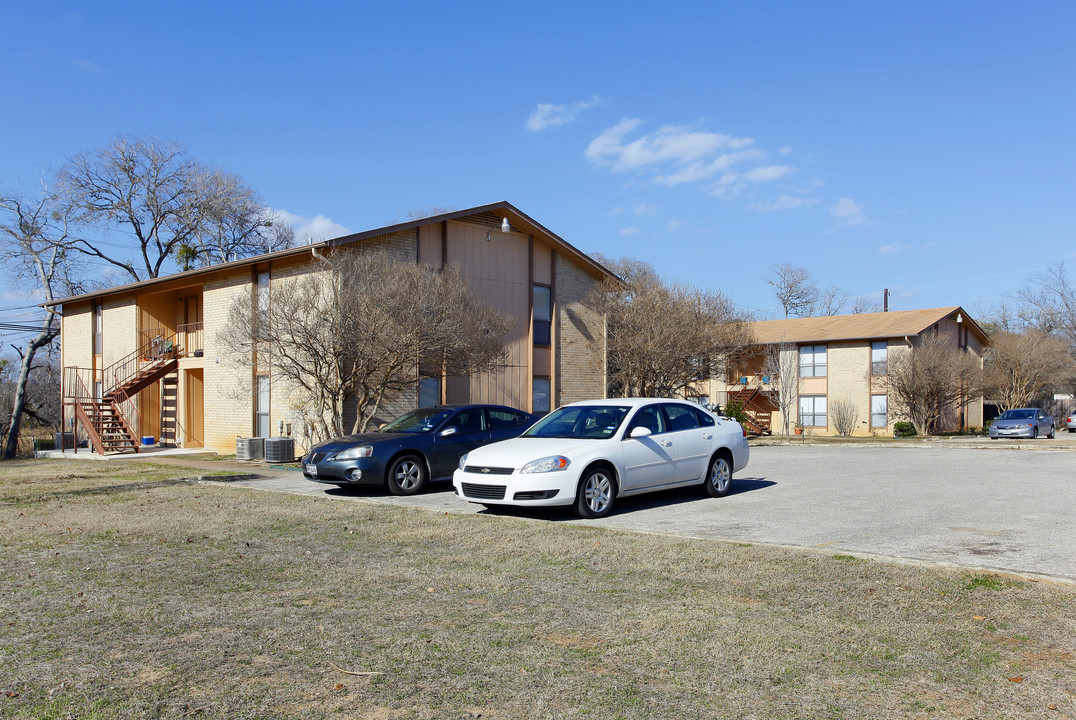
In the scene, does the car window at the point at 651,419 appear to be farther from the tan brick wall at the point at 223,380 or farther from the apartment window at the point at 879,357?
the apartment window at the point at 879,357

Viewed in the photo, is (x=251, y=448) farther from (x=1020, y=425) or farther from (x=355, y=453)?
(x=1020, y=425)

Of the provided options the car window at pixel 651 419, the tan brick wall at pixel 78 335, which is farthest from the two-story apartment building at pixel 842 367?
the car window at pixel 651 419

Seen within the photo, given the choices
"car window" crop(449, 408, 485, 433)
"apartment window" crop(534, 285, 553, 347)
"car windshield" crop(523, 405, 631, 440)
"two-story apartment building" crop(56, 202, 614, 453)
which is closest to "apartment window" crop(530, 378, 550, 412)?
"two-story apartment building" crop(56, 202, 614, 453)

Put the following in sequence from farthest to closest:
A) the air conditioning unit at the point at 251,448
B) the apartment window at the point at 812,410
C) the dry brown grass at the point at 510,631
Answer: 1. the apartment window at the point at 812,410
2. the air conditioning unit at the point at 251,448
3. the dry brown grass at the point at 510,631

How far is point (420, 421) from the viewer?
46.9 ft

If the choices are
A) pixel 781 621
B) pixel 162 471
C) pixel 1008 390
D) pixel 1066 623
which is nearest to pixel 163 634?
pixel 781 621

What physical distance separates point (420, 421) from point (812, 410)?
122ft

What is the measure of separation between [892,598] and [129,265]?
4268 cm

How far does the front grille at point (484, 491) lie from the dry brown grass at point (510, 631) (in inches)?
55.8

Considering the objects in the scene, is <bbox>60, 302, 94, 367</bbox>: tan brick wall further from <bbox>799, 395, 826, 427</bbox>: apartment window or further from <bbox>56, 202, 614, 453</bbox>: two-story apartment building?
<bbox>799, 395, 826, 427</bbox>: apartment window

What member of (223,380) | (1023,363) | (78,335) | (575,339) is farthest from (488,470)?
(1023,363)

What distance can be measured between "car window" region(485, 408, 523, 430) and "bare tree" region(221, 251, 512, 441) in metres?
3.90

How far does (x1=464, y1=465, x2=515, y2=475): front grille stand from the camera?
10.3 m

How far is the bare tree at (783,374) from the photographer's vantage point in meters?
44.3
